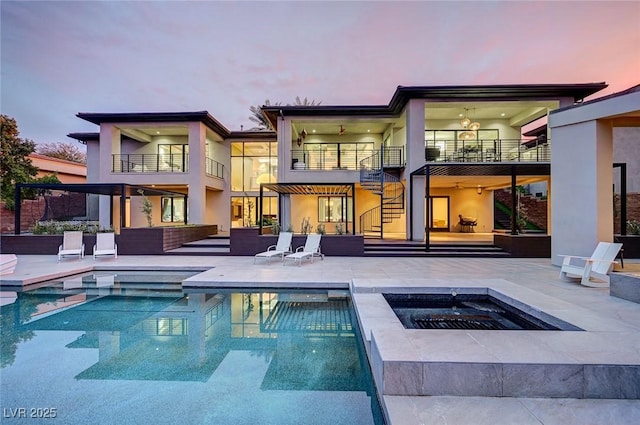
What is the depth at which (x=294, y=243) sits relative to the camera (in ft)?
34.7

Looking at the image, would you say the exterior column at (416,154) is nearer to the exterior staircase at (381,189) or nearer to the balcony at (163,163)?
the exterior staircase at (381,189)

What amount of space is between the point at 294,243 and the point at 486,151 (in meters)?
9.40

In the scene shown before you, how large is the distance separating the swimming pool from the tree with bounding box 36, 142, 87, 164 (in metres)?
34.7

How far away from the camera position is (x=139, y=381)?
3.04m

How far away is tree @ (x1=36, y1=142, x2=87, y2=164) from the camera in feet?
105

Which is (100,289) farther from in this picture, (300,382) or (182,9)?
(182,9)

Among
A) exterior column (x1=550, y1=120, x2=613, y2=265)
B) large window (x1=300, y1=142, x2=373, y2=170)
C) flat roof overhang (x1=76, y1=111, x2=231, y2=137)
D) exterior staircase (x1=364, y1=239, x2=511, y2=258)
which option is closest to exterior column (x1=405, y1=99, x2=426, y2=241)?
exterior staircase (x1=364, y1=239, x2=511, y2=258)

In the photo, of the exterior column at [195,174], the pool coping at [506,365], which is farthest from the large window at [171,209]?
the pool coping at [506,365]

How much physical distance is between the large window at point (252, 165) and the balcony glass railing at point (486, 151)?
8653mm

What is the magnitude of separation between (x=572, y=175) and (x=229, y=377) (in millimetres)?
9188

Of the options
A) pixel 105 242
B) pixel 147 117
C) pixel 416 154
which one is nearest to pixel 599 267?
pixel 416 154

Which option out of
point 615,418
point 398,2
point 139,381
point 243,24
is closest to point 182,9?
point 243,24

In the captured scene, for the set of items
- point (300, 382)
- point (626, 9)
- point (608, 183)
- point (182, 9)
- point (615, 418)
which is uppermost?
point (182, 9)

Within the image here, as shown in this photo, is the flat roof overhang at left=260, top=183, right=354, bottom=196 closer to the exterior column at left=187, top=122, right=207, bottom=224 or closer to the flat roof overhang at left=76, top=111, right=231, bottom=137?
the exterior column at left=187, top=122, right=207, bottom=224
